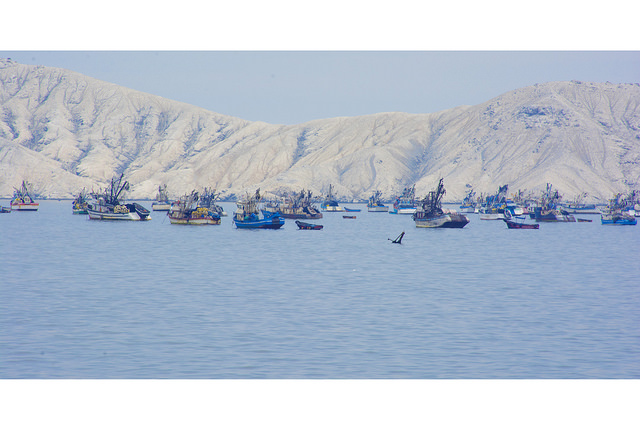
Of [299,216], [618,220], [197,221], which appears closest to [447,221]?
[197,221]

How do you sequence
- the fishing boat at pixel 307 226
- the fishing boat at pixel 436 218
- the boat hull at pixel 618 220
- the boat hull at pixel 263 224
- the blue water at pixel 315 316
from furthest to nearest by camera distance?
the boat hull at pixel 618 220
the fishing boat at pixel 436 218
the fishing boat at pixel 307 226
the boat hull at pixel 263 224
the blue water at pixel 315 316

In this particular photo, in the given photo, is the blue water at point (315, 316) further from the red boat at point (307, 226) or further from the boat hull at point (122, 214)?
the boat hull at point (122, 214)

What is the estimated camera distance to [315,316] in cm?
3638

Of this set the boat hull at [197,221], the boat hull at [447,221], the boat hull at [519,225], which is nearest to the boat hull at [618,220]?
the boat hull at [519,225]

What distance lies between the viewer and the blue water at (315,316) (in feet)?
85.8

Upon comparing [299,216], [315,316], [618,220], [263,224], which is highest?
[618,220]

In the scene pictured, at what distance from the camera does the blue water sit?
85.8 ft

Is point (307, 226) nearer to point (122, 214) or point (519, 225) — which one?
point (519, 225)

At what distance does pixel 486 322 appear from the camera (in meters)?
35.3

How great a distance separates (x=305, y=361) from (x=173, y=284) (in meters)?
25.3

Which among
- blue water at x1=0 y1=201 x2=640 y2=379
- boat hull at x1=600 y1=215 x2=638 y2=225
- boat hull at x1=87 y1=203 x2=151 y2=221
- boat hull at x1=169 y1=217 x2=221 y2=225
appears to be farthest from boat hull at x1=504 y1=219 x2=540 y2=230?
boat hull at x1=87 y1=203 x2=151 y2=221

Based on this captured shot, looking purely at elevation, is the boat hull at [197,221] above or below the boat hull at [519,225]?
below

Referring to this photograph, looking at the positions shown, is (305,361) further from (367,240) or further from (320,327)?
(367,240)

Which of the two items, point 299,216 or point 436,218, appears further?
point 299,216
